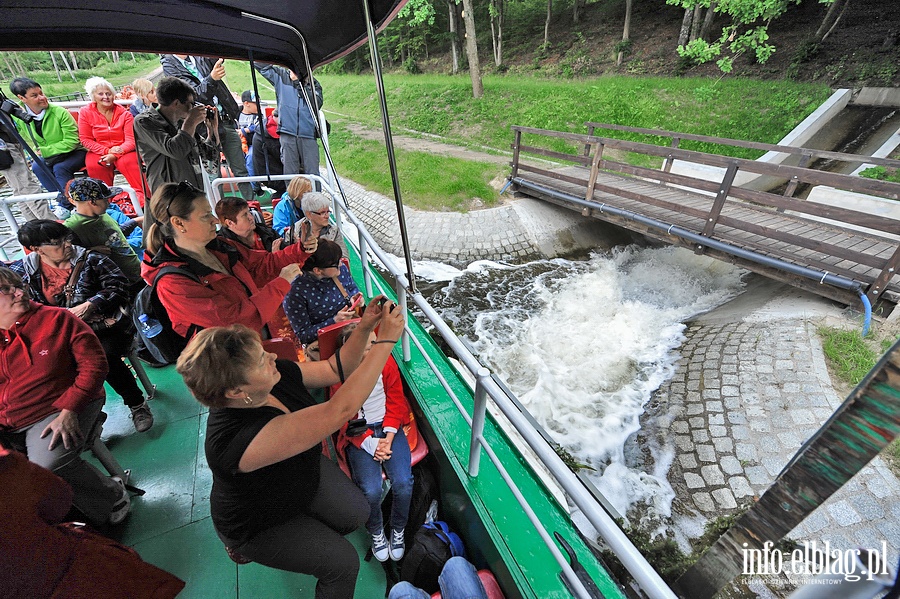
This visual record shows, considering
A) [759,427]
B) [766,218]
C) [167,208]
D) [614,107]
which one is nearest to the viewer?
[167,208]

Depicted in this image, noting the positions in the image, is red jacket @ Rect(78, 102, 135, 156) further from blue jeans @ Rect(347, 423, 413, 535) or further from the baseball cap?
blue jeans @ Rect(347, 423, 413, 535)

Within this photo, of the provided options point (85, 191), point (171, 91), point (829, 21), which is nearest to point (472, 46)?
point (829, 21)

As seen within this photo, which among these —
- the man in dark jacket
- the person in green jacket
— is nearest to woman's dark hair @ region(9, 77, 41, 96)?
the person in green jacket

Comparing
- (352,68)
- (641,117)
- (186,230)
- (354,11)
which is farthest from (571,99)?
(352,68)

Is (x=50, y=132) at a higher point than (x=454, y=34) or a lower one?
lower

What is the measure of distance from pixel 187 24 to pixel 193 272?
6.15 ft

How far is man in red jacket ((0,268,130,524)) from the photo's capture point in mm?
1797

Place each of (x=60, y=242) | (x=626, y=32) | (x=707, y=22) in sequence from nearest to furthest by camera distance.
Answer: (x=60, y=242), (x=707, y=22), (x=626, y=32)

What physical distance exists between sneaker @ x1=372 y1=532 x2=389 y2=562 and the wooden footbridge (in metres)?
6.72

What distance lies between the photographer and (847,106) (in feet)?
43.0

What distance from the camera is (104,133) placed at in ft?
16.3

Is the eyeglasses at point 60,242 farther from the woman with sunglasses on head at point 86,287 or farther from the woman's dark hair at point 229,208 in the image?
the woman's dark hair at point 229,208

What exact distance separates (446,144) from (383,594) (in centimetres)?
1506

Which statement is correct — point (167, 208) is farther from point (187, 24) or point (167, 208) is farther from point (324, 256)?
point (187, 24)
